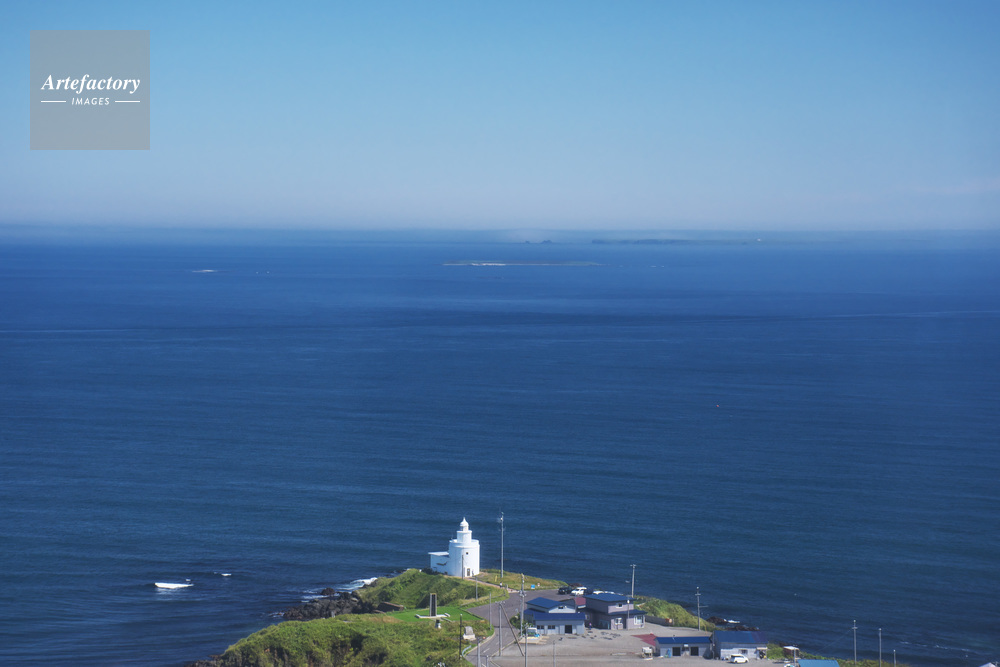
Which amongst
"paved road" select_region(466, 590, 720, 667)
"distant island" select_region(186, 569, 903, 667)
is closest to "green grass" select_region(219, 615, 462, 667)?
"distant island" select_region(186, 569, 903, 667)

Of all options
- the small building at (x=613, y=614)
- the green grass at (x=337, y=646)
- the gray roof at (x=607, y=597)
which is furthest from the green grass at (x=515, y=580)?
the green grass at (x=337, y=646)

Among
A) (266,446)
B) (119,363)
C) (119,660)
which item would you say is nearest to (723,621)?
(119,660)

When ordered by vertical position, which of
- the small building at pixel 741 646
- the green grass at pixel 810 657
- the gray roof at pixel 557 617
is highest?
the gray roof at pixel 557 617

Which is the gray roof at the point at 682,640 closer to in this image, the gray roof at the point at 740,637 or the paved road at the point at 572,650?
the gray roof at the point at 740,637

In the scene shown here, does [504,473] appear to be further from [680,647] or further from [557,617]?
[680,647]

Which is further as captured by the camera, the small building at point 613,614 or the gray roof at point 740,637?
the small building at point 613,614

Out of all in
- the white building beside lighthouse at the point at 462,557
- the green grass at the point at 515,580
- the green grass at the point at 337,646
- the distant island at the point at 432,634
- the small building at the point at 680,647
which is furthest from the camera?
the white building beside lighthouse at the point at 462,557

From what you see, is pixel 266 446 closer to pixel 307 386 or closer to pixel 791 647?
pixel 307 386

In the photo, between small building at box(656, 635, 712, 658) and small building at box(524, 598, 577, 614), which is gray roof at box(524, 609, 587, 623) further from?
small building at box(656, 635, 712, 658)
